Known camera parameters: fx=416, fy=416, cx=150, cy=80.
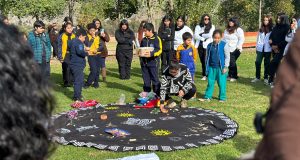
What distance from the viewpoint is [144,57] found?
8820 mm

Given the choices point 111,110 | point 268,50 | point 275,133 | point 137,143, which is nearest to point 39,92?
point 275,133

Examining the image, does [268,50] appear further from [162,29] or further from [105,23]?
[105,23]

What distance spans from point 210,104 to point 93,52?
10.5 feet

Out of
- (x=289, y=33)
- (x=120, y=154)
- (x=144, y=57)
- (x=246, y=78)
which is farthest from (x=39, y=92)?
(x=246, y=78)

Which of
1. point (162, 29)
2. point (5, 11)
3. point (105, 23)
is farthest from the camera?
point (105, 23)

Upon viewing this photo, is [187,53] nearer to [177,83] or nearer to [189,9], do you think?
[177,83]

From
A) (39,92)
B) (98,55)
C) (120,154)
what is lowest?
(120,154)

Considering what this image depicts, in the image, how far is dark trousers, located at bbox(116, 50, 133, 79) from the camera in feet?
36.2

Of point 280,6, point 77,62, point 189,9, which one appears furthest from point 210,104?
point 280,6

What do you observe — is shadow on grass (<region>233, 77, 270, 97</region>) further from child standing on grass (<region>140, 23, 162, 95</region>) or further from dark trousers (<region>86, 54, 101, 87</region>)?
dark trousers (<region>86, 54, 101, 87</region>)

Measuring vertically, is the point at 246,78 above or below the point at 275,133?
below

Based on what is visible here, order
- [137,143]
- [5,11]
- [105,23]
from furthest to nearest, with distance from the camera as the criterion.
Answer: [105,23], [5,11], [137,143]

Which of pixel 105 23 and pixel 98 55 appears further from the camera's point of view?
pixel 105 23

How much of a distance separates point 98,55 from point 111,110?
2.95 m
